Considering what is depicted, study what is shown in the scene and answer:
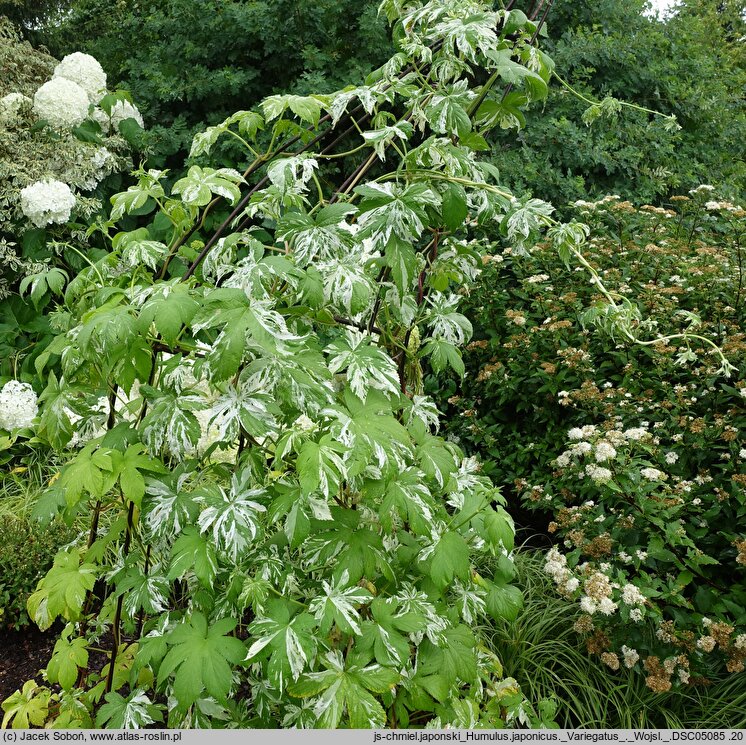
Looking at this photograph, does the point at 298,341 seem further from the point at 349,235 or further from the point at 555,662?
the point at 555,662

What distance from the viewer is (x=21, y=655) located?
2777 mm

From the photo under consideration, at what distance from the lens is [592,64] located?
518 cm

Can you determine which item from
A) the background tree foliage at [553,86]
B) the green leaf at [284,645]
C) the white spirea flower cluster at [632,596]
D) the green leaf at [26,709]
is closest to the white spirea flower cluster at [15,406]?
the background tree foliage at [553,86]

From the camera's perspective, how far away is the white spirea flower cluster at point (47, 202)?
4.11 meters

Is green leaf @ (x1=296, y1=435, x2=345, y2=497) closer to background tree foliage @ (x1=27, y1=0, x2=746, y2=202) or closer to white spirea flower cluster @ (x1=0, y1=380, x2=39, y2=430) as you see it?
white spirea flower cluster @ (x1=0, y1=380, x2=39, y2=430)

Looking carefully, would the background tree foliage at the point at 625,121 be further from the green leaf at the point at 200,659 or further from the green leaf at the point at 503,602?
the green leaf at the point at 200,659

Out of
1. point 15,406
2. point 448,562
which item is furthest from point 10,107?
point 448,562

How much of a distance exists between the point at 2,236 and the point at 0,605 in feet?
8.69

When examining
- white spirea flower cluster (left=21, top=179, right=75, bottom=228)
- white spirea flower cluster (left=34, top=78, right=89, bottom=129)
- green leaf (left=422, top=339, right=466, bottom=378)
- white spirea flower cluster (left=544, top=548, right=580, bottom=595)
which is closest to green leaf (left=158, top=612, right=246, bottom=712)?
green leaf (left=422, top=339, right=466, bottom=378)

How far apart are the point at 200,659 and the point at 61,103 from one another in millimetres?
4188

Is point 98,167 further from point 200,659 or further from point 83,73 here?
point 200,659

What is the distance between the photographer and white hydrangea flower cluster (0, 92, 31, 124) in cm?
449

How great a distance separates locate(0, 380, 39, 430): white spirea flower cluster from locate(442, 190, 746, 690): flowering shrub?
2.33m

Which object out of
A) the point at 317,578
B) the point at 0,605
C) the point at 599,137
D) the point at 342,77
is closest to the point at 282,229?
the point at 317,578
